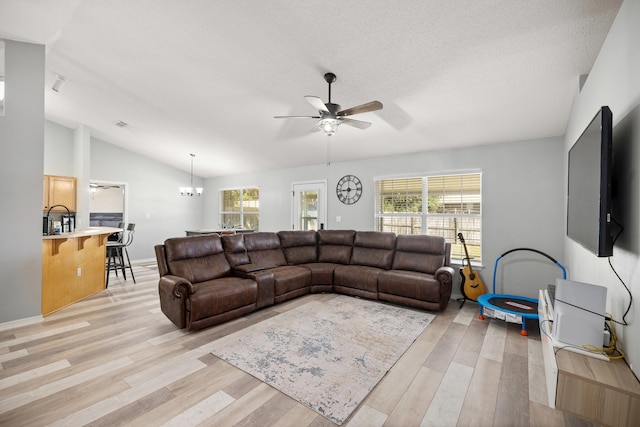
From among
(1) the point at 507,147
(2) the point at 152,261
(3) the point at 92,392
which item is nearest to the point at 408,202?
(1) the point at 507,147

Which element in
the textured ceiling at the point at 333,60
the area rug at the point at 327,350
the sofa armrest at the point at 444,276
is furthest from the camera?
the sofa armrest at the point at 444,276

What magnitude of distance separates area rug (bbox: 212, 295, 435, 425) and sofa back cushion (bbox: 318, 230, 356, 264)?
1.30 meters

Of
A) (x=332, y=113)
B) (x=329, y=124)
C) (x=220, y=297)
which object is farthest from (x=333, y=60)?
(x=220, y=297)

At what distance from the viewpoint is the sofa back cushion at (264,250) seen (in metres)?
4.41

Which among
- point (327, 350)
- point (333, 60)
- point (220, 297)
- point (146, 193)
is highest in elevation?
point (333, 60)

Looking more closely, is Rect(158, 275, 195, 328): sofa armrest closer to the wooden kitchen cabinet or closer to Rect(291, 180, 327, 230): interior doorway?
Rect(291, 180, 327, 230): interior doorway

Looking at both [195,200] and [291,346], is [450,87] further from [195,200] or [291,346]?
[195,200]

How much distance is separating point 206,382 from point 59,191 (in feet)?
19.7

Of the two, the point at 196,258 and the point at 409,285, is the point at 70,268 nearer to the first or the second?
the point at 196,258

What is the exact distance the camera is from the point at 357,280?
4.29m

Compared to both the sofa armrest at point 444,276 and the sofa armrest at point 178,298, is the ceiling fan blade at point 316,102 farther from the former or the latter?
the sofa armrest at point 444,276

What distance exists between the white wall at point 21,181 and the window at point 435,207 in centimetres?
490

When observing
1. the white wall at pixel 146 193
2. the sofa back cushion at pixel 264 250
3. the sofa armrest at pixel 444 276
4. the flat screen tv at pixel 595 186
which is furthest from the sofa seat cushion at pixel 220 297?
the white wall at pixel 146 193

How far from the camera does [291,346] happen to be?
2.70 m
